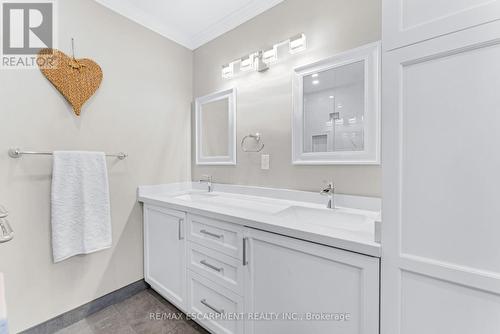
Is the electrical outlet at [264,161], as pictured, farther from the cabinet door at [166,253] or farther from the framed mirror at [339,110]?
the cabinet door at [166,253]

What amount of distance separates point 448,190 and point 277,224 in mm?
642

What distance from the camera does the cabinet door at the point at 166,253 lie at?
5.21 ft

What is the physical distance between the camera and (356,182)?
4.57 feet

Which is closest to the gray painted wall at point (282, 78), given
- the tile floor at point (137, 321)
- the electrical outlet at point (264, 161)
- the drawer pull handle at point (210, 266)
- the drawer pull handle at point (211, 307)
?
the electrical outlet at point (264, 161)

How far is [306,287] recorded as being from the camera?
0.97m

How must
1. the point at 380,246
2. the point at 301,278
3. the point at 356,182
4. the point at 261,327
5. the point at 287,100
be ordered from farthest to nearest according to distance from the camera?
the point at 287,100
the point at 356,182
the point at 261,327
the point at 301,278
the point at 380,246

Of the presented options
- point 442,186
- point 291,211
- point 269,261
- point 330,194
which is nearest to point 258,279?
point 269,261

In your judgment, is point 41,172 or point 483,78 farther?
point 41,172

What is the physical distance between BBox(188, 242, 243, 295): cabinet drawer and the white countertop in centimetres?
24

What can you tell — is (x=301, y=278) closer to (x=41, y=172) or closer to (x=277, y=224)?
(x=277, y=224)

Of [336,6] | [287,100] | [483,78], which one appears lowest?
[483,78]

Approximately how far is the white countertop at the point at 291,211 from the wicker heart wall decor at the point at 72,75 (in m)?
0.84

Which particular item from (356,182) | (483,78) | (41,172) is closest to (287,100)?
(356,182)

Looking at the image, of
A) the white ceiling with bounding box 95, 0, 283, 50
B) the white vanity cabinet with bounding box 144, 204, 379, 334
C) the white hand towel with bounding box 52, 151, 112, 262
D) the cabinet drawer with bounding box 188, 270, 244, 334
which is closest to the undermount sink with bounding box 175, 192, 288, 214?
the white vanity cabinet with bounding box 144, 204, 379, 334
